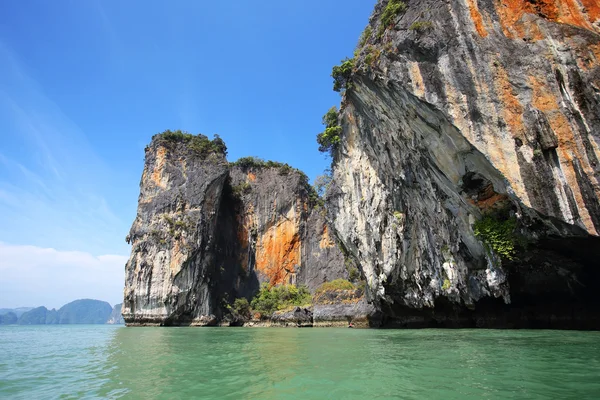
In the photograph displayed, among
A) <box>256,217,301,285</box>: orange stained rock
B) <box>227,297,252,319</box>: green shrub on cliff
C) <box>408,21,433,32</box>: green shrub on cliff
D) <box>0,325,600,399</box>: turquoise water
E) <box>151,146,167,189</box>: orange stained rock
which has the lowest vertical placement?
<box>0,325,600,399</box>: turquoise water

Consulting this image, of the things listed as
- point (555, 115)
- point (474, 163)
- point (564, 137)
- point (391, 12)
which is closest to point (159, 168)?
point (391, 12)

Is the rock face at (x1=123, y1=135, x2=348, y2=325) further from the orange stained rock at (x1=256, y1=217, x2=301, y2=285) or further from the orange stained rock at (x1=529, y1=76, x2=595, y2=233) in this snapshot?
the orange stained rock at (x1=529, y1=76, x2=595, y2=233)

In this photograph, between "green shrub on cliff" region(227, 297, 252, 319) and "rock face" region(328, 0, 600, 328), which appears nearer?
"rock face" region(328, 0, 600, 328)

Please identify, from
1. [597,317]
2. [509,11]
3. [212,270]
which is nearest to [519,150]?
[509,11]

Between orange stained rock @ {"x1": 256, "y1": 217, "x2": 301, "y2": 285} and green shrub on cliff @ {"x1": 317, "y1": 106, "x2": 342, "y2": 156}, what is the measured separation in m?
21.9

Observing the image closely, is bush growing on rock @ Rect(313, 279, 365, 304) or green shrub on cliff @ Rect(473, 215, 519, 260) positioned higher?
green shrub on cliff @ Rect(473, 215, 519, 260)

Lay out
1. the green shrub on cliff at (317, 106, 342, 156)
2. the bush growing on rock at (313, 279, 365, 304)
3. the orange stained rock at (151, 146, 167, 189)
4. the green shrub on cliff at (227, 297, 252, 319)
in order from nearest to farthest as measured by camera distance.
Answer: the green shrub on cliff at (317, 106, 342, 156)
the bush growing on rock at (313, 279, 365, 304)
the green shrub on cliff at (227, 297, 252, 319)
the orange stained rock at (151, 146, 167, 189)

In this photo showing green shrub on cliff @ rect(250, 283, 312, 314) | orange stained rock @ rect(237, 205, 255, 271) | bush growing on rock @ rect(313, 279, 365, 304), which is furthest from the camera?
orange stained rock @ rect(237, 205, 255, 271)

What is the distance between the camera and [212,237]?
41.8 metres

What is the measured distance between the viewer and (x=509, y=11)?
14.4 m

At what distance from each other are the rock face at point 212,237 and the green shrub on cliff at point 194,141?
282mm

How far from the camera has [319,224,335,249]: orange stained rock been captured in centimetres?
4497

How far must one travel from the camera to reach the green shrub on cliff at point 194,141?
148 ft

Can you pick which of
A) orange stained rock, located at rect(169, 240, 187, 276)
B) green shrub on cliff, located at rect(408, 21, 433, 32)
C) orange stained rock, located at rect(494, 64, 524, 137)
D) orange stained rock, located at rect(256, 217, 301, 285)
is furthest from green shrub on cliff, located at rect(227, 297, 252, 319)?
orange stained rock, located at rect(494, 64, 524, 137)
